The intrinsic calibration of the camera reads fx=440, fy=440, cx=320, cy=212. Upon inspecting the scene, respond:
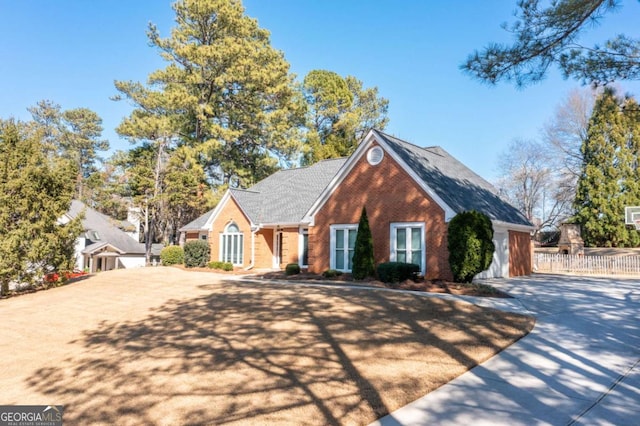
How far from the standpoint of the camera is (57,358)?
8930 millimetres

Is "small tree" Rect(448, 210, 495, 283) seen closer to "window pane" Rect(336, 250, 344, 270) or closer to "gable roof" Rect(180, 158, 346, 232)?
"window pane" Rect(336, 250, 344, 270)

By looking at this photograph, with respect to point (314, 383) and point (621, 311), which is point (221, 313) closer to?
point (314, 383)

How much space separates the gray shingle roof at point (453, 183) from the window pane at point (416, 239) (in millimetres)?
1806

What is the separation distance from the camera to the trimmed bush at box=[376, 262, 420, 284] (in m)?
16.6

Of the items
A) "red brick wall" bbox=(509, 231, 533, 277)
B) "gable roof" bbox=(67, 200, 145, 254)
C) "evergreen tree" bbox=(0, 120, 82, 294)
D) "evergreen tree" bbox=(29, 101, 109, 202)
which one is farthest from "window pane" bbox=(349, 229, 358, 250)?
"evergreen tree" bbox=(29, 101, 109, 202)

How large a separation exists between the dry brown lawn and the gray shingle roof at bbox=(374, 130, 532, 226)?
6.93 m

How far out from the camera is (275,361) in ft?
24.2

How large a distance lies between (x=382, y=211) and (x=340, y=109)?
32061mm

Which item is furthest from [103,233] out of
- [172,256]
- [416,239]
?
[416,239]

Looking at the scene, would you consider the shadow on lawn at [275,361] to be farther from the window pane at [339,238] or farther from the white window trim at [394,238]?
the window pane at [339,238]

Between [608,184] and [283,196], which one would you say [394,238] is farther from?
[608,184]

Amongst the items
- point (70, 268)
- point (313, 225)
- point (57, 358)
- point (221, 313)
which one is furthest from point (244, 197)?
point (57, 358)

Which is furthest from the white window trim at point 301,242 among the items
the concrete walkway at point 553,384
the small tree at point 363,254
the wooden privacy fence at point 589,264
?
the wooden privacy fence at point 589,264

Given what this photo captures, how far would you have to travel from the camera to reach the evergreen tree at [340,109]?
47.1 m
